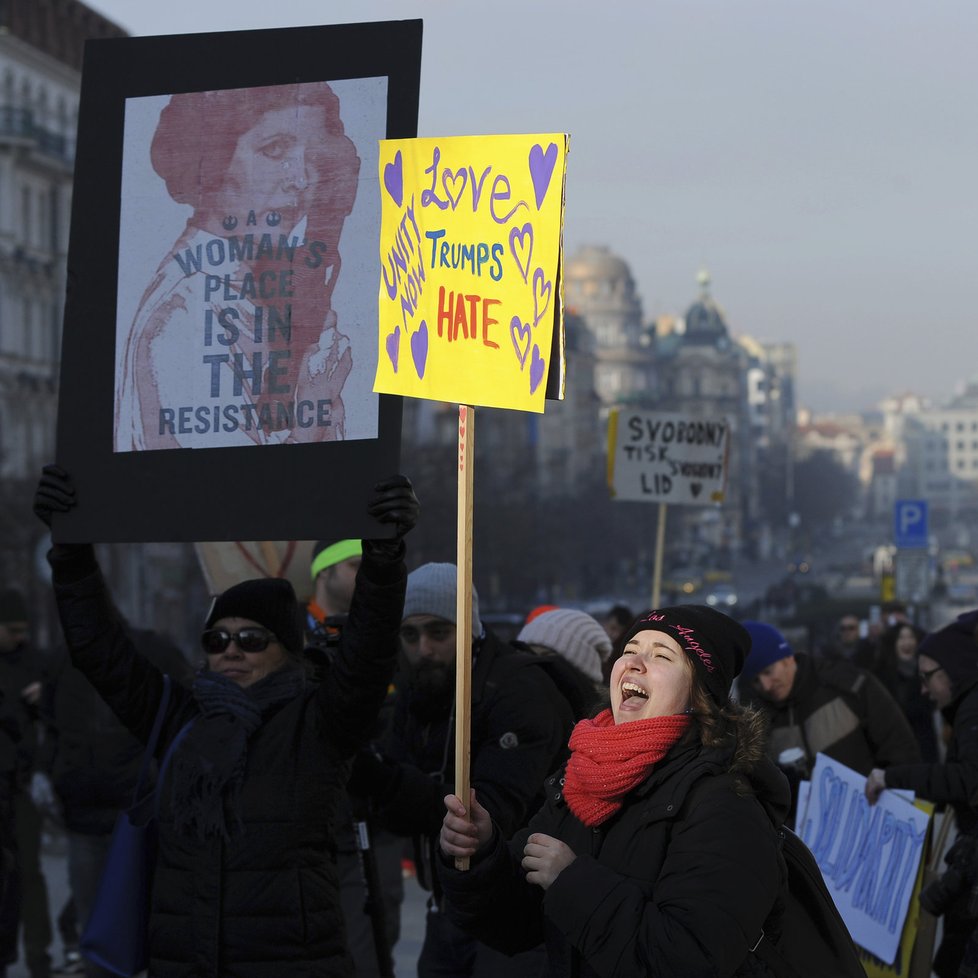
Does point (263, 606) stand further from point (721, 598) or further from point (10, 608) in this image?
point (721, 598)

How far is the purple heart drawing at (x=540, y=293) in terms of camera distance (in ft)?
13.0

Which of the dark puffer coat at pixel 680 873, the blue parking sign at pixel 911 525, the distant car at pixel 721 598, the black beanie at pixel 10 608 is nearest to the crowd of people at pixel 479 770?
the dark puffer coat at pixel 680 873

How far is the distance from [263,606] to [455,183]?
4.40ft

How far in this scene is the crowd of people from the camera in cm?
337

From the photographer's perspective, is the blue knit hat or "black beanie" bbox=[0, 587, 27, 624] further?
"black beanie" bbox=[0, 587, 27, 624]

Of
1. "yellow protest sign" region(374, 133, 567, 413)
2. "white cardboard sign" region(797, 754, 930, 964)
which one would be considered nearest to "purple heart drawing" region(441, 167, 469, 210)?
"yellow protest sign" region(374, 133, 567, 413)

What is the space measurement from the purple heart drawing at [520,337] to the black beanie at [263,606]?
1234mm

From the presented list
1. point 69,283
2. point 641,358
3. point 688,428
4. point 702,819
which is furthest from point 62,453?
point 641,358

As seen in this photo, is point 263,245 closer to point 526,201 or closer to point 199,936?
point 526,201

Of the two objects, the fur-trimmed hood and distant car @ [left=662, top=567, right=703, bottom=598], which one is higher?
the fur-trimmed hood

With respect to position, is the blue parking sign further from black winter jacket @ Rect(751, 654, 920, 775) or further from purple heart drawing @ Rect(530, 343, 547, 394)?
purple heart drawing @ Rect(530, 343, 547, 394)

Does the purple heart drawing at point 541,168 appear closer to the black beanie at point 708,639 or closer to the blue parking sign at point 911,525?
the black beanie at point 708,639

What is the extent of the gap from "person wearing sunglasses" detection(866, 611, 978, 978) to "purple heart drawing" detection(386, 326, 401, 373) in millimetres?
2770

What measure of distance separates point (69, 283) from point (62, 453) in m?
0.41
